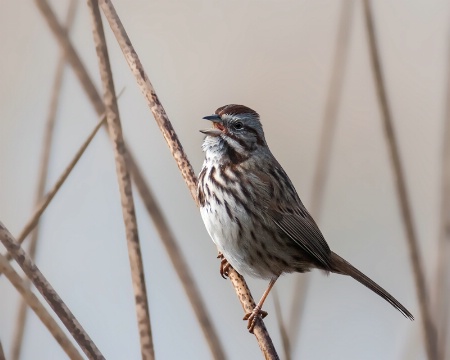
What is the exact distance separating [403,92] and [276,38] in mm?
693

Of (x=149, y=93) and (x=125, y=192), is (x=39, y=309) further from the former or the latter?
(x=149, y=93)

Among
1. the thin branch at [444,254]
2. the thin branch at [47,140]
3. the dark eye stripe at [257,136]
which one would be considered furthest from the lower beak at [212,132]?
the thin branch at [444,254]

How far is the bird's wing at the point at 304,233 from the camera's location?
3584mm

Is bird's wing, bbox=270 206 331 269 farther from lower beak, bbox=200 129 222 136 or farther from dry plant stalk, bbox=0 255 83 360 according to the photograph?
dry plant stalk, bbox=0 255 83 360

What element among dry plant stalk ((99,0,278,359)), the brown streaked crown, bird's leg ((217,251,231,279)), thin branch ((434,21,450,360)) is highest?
the brown streaked crown

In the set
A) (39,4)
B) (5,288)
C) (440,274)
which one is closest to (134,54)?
(39,4)

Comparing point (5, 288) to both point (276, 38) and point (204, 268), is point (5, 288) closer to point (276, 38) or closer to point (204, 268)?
point (204, 268)

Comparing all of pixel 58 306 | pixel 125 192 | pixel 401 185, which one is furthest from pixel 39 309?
pixel 401 185

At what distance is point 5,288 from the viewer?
3.29 meters

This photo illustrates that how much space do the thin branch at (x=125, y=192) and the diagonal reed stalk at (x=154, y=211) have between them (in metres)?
0.23

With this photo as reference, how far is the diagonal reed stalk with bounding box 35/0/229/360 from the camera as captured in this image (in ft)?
9.13

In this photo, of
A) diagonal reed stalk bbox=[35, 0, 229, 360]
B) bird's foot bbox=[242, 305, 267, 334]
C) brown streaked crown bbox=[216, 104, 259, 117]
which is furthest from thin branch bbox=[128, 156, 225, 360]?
brown streaked crown bbox=[216, 104, 259, 117]

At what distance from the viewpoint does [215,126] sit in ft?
11.6

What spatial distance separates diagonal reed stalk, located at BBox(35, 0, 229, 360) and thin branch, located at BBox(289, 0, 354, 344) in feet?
1.54
